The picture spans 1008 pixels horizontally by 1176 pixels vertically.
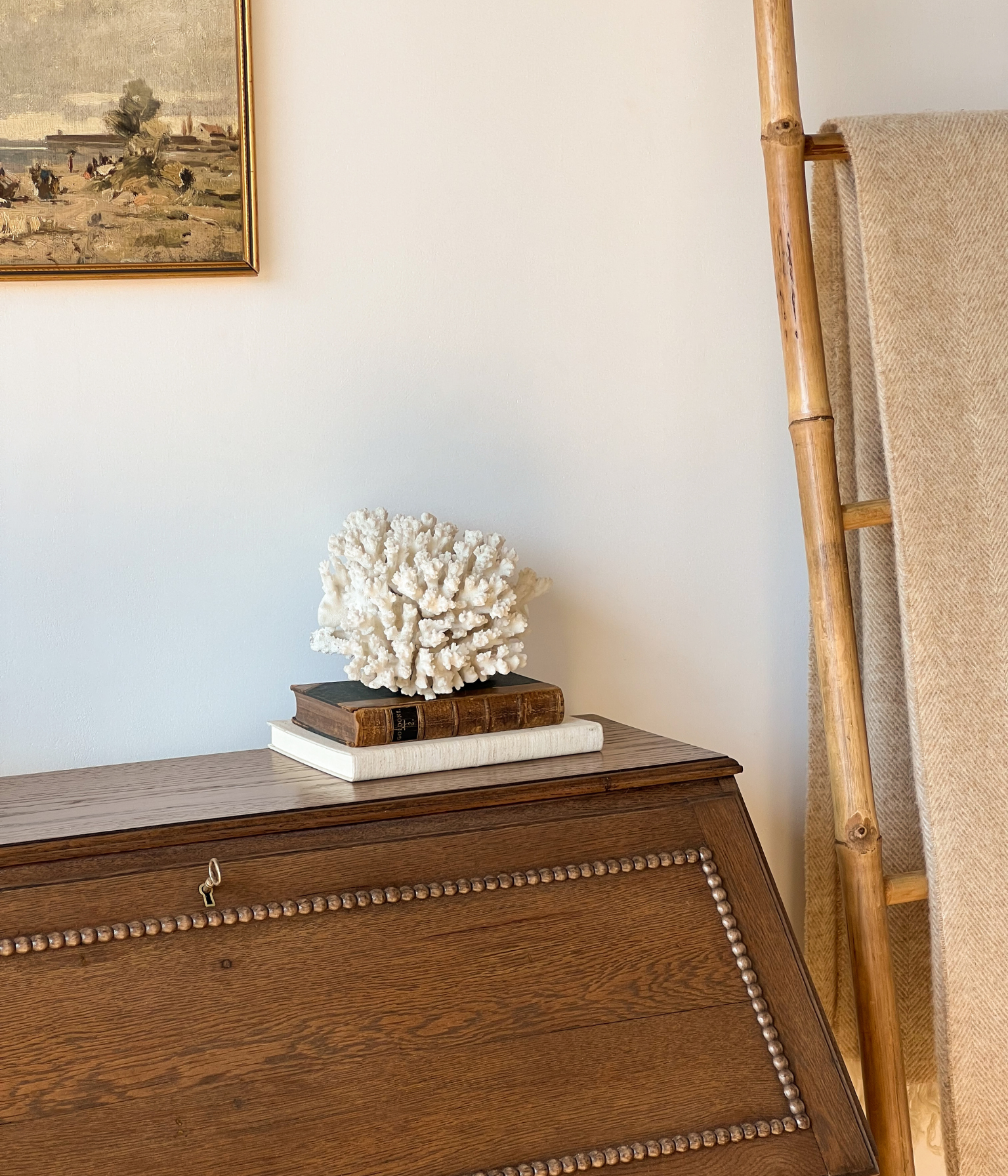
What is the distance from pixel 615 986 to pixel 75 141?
0.80 metres

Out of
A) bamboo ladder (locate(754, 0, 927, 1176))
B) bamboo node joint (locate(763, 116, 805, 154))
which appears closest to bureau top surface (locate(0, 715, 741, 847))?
bamboo ladder (locate(754, 0, 927, 1176))

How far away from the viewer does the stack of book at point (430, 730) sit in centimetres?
86

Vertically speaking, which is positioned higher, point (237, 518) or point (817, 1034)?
point (237, 518)

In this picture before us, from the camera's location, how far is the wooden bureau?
692mm

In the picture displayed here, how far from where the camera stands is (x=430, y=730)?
0.89 m

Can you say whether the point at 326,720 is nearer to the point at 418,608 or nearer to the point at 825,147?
the point at 418,608

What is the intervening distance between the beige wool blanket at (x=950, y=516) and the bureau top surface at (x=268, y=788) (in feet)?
0.76

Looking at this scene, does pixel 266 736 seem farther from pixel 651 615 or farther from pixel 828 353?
pixel 828 353

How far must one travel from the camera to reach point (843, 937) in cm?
115

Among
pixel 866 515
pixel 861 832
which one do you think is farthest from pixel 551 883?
pixel 866 515

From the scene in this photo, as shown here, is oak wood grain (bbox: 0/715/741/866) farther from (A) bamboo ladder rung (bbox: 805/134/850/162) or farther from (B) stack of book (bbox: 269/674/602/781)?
(A) bamboo ladder rung (bbox: 805/134/850/162)

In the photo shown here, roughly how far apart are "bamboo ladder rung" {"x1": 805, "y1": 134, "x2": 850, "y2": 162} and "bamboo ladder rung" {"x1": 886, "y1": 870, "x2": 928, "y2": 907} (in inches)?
25.7

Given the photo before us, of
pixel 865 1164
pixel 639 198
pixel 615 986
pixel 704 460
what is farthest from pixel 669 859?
pixel 639 198

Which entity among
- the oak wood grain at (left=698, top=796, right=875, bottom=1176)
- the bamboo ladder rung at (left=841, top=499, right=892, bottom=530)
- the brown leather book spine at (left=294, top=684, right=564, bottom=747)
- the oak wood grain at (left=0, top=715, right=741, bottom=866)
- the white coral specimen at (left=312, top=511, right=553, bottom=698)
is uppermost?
the bamboo ladder rung at (left=841, top=499, right=892, bottom=530)
